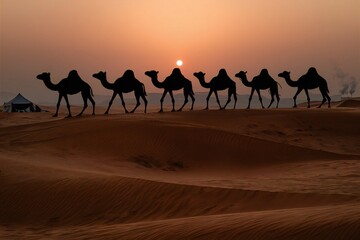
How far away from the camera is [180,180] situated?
11.6 meters

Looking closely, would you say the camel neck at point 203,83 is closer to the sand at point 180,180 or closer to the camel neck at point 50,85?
the sand at point 180,180

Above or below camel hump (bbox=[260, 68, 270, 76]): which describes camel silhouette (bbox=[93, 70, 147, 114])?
below

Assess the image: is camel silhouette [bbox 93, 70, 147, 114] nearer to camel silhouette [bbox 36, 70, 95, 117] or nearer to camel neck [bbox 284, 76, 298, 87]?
camel silhouette [bbox 36, 70, 95, 117]

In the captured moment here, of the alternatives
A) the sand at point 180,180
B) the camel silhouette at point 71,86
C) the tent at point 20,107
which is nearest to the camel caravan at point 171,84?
the camel silhouette at point 71,86

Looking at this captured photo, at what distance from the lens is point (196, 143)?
16.9 meters

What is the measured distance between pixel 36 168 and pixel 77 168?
3.40 ft

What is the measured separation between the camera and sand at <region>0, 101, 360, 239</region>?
7.11 metres

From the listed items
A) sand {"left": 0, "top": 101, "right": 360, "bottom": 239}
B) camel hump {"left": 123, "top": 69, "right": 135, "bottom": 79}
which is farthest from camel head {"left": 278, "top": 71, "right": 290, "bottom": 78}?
camel hump {"left": 123, "top": 69, "right": 135, "bottom": 79}

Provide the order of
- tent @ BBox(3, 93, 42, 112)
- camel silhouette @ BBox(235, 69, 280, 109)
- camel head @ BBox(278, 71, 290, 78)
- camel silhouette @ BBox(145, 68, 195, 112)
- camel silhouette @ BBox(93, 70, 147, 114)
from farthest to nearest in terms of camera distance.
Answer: tent @ BBox(3, 93, 42, 112) → camel head @ BBox(278, 71, 290, 78) → camel silhouette @ BBox(235, 69, 280, 109) → camel silhouette @ BBox(145, 68, 195, 112) → camel silhouette @ BBox(93, 70, 147, 114)

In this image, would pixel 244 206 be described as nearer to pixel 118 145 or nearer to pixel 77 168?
pixel 77 168

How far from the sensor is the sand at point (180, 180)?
7.11m

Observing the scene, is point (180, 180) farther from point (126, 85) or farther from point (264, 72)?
point (264, 72)

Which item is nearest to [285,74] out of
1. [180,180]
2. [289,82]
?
[289,82]

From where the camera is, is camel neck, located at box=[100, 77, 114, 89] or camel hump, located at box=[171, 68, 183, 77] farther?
camel hump, located at box=[171, 68, 183, 77]
